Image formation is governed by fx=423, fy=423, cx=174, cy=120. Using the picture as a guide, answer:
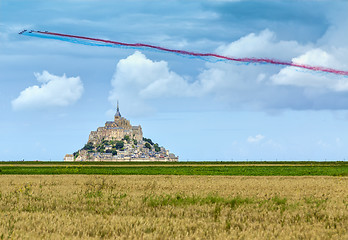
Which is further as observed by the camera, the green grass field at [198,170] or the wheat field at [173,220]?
the green grass field at [198,170]

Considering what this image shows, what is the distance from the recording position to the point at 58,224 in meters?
12.9

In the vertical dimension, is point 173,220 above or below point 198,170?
above

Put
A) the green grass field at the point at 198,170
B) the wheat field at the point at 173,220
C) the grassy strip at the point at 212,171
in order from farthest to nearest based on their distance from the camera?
the green grass field at the point at 198,170
the grassy strip at the point at 212,171
the wheat field at the point at 173,220

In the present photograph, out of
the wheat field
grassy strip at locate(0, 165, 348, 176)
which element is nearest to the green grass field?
grassy strip at locate(0, 165, 348, 176)

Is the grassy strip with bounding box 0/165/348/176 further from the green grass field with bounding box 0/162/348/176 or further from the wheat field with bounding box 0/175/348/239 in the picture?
the wheat field with bounding box 0/175/348/239

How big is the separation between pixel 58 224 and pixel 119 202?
5589mm

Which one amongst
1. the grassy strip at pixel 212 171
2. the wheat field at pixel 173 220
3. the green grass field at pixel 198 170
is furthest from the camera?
the green grass field at pixel 198 170

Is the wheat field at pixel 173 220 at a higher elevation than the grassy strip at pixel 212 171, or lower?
higher

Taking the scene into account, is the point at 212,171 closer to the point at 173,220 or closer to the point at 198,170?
the point at 198,170

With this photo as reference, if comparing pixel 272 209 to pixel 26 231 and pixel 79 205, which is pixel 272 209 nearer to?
pixel 79 205

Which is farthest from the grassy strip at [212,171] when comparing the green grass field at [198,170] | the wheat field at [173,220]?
the wheat field at [173,220]

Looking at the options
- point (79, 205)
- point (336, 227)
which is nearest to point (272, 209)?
point (336, 227)

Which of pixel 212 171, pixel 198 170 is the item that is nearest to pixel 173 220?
pixel 212 171

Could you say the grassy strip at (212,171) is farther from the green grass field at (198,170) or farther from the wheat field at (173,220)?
the wheat field at (173,220)
